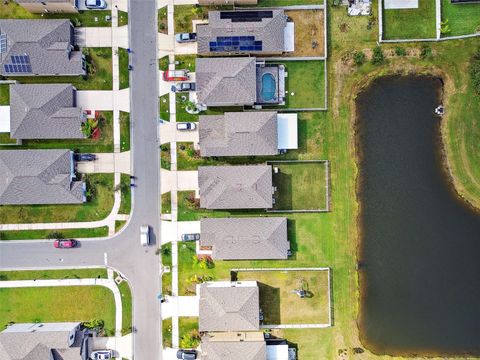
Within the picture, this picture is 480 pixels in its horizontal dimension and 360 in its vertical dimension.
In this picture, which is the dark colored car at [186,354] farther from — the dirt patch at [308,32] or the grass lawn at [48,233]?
the dirt patch at [308,32]

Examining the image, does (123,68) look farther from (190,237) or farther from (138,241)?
(190,237)

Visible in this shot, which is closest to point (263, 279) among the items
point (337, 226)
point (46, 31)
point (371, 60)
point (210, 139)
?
point (337, 226)

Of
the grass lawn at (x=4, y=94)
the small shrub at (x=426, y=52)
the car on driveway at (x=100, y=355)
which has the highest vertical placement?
the small shrub at (x=426, y=52)

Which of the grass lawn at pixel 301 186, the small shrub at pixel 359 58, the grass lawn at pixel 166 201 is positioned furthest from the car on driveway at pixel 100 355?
the small shrub at pixel 359 58

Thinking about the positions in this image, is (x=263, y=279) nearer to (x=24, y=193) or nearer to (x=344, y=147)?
(x=344, y=147)

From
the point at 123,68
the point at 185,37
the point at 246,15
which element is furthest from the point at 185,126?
the point at 246,15
